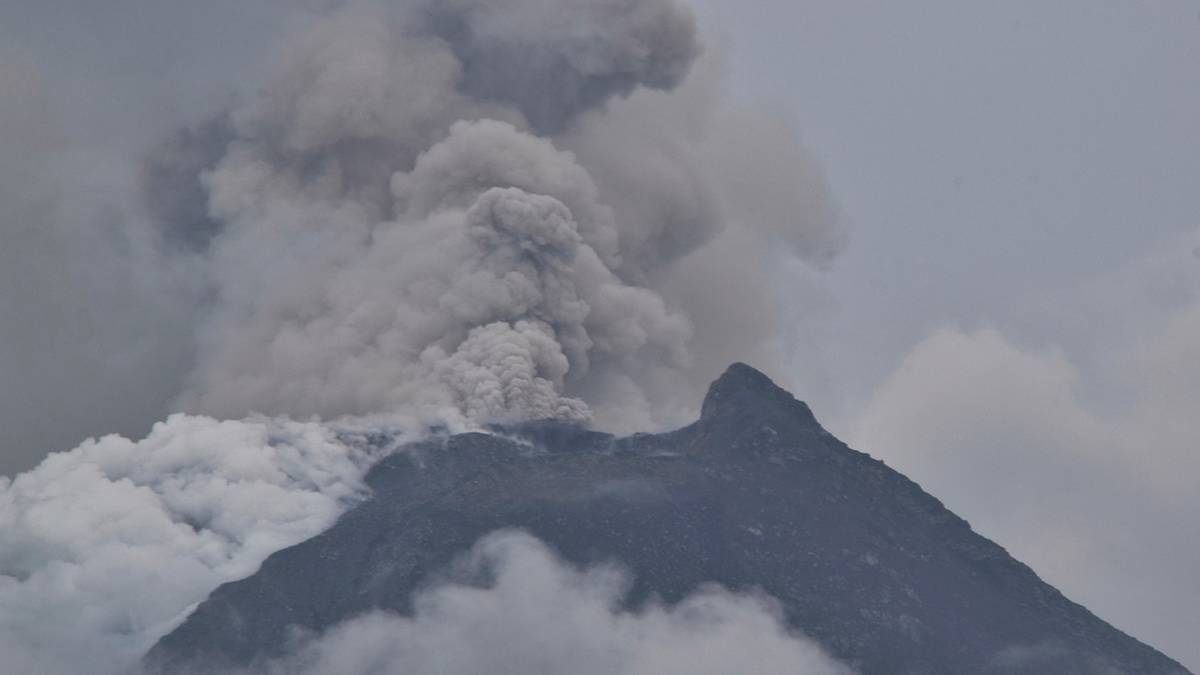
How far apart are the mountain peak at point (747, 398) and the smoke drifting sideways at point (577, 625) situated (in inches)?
396

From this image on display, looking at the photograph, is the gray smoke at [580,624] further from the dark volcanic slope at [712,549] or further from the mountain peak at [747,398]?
the mountain peak at [747,398]

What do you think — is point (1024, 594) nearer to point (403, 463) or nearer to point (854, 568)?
point (854, 568)

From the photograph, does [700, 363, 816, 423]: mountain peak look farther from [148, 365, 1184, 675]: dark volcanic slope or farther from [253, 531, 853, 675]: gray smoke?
[253, 531, 853, 675]: gray smoke

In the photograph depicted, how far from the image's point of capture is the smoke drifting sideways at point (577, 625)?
362ft

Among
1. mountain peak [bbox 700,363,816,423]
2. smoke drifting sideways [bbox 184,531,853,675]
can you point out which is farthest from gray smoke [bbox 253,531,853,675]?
mountain peak [bbox 700,363,816,423]

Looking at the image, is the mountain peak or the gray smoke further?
the mountain peak

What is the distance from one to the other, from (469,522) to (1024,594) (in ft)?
74.6

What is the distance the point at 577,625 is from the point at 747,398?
543 inches

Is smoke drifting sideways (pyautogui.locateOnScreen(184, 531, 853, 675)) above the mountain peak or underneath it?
underneath

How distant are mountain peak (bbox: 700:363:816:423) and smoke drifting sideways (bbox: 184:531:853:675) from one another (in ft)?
33.0

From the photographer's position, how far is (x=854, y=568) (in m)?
113

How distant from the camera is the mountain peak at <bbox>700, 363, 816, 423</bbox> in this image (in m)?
119

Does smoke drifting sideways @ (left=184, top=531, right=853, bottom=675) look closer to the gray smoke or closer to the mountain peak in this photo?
the gray smoke

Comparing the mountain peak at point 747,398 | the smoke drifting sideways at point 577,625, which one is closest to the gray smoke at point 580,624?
the smoke drifting sideways at point 577,625
